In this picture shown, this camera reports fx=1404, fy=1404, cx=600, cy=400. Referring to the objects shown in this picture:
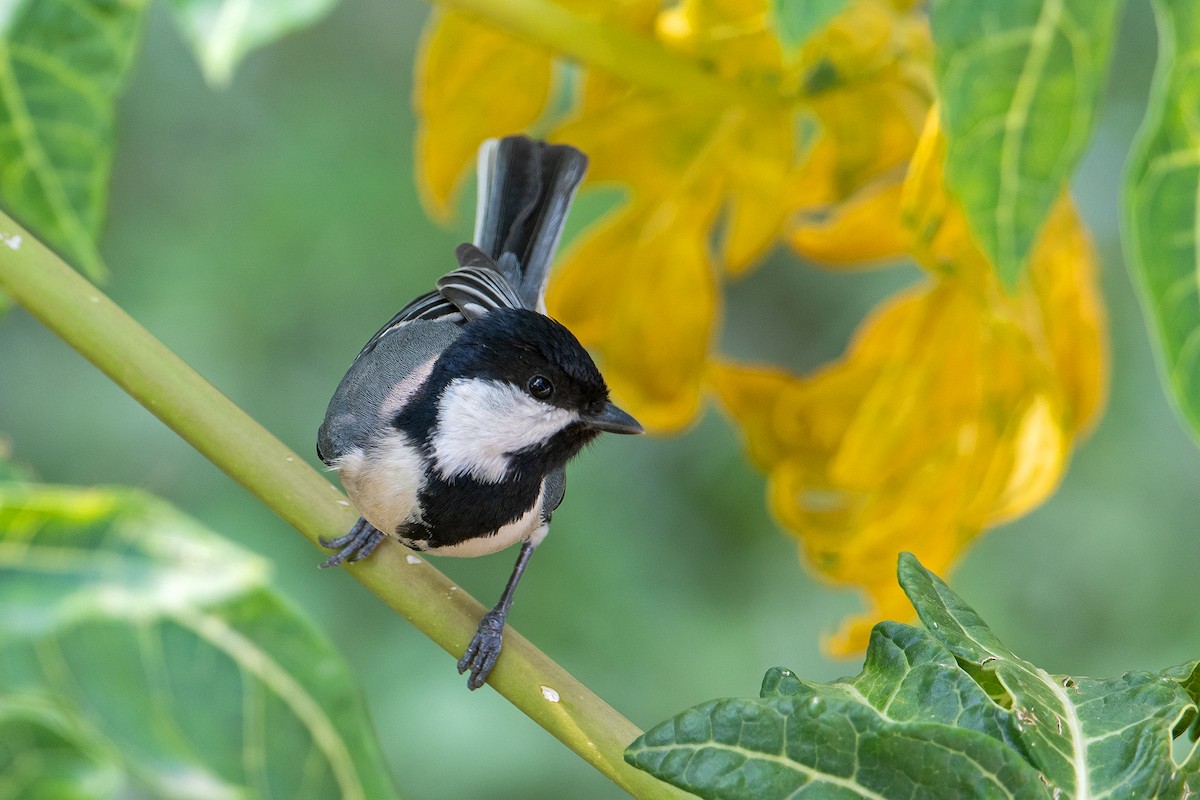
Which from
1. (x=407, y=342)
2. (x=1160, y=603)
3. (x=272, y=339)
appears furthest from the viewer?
(x=272, y=339)

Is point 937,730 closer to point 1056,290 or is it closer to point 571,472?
point 1056,290

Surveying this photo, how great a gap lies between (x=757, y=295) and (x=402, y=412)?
1782mm

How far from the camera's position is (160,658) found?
875 mm

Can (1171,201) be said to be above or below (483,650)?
above

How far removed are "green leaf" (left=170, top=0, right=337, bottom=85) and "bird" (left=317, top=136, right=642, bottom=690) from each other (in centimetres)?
16

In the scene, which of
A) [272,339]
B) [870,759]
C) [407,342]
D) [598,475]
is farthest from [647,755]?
[272,339]

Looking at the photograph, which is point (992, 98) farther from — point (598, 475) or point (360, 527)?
point (598, 475)

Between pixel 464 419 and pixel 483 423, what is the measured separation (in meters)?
0.01

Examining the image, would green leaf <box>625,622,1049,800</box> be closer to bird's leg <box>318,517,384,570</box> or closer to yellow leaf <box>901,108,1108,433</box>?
bird's leg <box>318,517,384,570</box>

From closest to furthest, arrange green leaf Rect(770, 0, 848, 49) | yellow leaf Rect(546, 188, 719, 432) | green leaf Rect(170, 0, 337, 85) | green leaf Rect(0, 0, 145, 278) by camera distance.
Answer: green leaf Rect(770, 0, 848, 49), green leaf Rect(170, 0, 337, 85), green leaf Rect(0, 0, 145, 278), yellow leaf Rect(546, 188, 719, 432)

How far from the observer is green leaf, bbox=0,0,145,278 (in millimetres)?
883

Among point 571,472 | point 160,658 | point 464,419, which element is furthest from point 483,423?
point 571,472

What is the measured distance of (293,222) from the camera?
2.47m

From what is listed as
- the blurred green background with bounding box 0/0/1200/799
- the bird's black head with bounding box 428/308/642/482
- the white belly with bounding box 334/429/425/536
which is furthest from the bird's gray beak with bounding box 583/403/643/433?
the blurred green background with bounding box 0/0/1200/799
